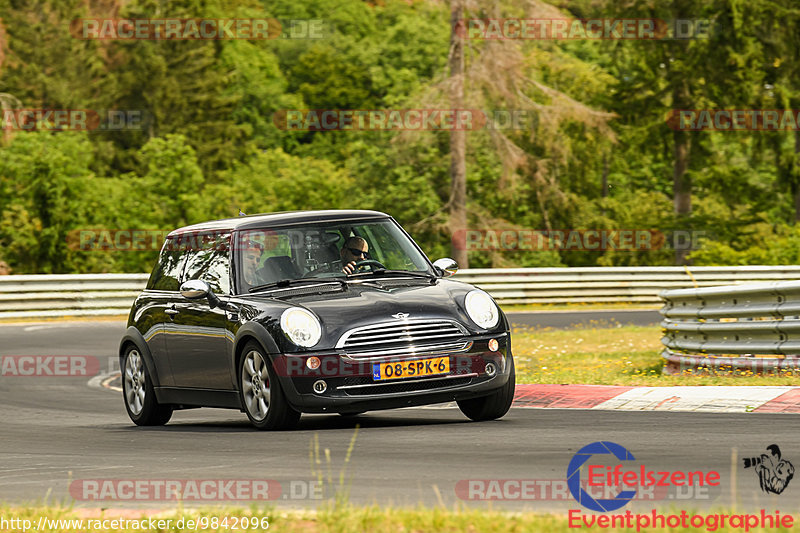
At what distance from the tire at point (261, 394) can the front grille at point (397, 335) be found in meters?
0.60

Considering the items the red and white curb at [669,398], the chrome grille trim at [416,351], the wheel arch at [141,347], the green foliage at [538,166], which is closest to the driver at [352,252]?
the chrome grille trim at [416,351]

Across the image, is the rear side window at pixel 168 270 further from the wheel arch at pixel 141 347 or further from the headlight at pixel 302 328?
the headlight at pixel 302 328

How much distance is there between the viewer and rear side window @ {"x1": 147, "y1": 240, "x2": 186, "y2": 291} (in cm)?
1162

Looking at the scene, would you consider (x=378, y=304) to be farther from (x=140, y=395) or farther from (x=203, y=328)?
A: (x=140, y=395)

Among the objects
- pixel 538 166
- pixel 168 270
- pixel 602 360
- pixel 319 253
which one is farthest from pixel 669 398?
pixel 538 166

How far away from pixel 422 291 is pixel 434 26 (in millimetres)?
54802

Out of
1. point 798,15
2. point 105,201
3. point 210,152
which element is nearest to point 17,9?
point 210,152

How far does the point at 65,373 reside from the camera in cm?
1784

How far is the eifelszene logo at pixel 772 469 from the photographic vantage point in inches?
252

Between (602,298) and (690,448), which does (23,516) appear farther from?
(602,298)

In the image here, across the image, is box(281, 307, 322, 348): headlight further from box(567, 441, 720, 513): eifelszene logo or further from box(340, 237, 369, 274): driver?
box(567, 441, 720, 513): eifelszene logo

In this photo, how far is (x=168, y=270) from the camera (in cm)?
1186

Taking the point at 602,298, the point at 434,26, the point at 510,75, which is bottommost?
the point at 602,298

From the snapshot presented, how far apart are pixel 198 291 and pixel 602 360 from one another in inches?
287
